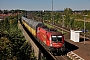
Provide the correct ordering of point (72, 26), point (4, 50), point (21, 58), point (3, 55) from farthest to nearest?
point (72, 26) < point (21, 58) < point (4, 50) < point (3, 55)

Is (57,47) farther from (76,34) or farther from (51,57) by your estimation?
(76,34)

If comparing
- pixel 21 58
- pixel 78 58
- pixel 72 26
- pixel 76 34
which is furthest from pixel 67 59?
pixel 72 26

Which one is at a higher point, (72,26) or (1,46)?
(1,46)

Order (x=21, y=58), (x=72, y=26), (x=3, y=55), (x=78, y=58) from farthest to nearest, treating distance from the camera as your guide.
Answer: (x=72, y=26), (x=78, y=58), (x=21, y=58), (x=3, y=55)

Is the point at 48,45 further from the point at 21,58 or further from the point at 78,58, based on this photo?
the point at 21,58

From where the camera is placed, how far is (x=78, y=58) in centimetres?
2700

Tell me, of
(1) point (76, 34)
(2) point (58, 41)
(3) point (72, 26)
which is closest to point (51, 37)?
(2) point (58, 41)

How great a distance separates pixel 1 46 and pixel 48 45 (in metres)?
8.92

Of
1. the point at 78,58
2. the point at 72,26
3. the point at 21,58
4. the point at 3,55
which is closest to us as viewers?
the point at 3,55

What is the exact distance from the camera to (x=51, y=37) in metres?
28.0

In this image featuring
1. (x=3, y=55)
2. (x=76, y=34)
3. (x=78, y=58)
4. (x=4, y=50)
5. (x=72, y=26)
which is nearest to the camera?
(x=3, y=55)

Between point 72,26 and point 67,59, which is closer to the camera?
point 67,59

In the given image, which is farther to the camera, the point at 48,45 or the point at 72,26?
the point at 72,26

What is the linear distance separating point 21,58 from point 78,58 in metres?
8.50
